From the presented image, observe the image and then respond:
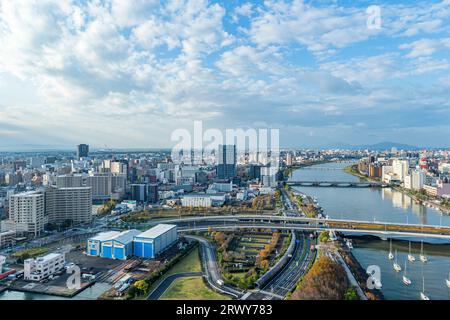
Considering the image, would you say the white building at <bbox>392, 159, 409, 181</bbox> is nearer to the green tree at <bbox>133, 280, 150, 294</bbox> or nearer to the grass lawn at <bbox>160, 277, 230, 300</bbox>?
the grass lawn at <bbox>160, 277, 230, 300</bbox>

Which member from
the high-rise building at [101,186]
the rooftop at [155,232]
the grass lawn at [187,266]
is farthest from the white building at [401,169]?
the grass lawn at [187,266]

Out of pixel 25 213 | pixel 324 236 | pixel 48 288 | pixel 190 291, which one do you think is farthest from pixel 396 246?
pixel 25 213

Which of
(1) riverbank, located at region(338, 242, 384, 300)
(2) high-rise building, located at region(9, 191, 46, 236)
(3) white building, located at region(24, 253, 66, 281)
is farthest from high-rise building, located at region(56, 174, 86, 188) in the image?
(1) riverbank, located at region(338, 242, 384, 300)

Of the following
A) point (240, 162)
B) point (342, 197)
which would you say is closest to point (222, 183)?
point (342, 197)

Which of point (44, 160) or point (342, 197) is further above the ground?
point (44, 160)

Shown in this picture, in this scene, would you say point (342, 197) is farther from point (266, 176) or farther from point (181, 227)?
point (181, 227)

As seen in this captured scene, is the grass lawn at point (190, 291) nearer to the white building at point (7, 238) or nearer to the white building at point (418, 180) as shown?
the white building at point (7, 238)
